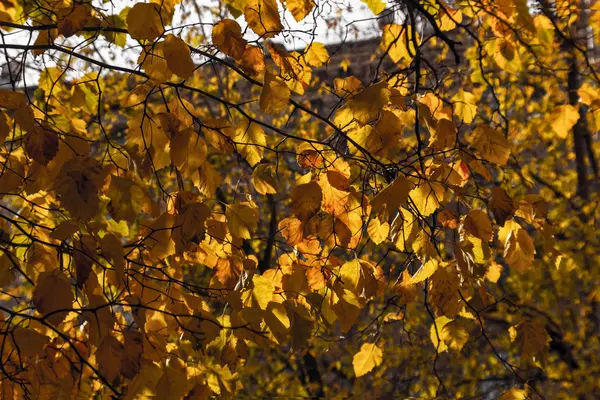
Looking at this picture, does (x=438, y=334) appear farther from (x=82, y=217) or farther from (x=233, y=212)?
(x=82, y=217)

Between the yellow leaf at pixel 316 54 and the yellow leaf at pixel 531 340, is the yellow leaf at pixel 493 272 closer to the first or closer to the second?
the yellow leaf at pixel 531 340

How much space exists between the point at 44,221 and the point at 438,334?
238 centimetres

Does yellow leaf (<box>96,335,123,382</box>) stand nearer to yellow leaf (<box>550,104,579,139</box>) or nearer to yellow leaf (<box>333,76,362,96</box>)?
yellow leaf (<box>333,76,362,96</box>)

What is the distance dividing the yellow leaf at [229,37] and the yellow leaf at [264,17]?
0.10 metres

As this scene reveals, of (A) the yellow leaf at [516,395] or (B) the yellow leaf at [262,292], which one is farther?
(A) the yellow leaf at [516,395]

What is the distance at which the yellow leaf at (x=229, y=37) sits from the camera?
2701mm

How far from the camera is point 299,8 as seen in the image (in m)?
3.04

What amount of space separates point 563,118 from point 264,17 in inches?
99.8

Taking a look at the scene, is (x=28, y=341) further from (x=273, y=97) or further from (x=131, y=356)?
(x=273, y=97)

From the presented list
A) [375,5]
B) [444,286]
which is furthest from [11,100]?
[375,5]

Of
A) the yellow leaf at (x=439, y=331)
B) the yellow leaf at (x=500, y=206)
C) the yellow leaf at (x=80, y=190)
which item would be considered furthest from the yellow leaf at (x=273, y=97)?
the yellow leaf at (x=439, y=331)

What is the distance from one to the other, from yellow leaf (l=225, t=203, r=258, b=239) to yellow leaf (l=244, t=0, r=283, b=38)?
0.67 metres

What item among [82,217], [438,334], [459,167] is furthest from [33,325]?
[459,167]

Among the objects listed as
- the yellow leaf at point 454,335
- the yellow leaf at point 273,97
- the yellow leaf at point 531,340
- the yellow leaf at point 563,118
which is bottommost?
the yellow leaf at point 531,340
